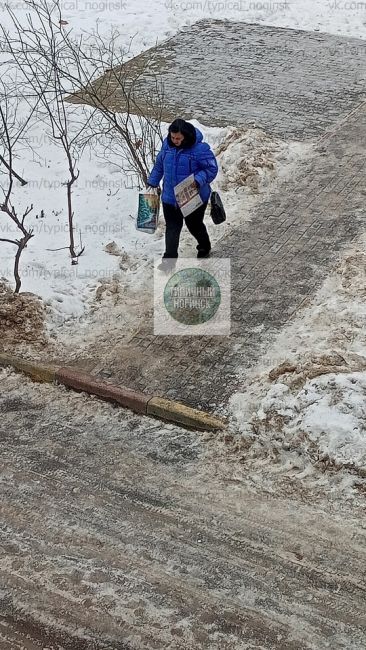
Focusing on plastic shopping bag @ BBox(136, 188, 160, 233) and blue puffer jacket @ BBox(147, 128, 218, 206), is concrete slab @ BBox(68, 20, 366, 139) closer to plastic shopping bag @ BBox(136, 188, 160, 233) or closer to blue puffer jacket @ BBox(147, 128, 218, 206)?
plastic shopping bag @ BBox(136, 188, 160, 233)

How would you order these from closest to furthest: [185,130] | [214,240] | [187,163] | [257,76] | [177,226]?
[185,130] → [187,163] → [177,226] → [214,240] → [257,76]

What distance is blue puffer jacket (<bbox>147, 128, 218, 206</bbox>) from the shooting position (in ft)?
22.0

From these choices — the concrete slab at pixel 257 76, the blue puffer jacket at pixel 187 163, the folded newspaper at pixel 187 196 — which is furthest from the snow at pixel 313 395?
the concrete slab at pixel 257 76

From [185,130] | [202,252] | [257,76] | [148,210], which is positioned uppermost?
[257,76]

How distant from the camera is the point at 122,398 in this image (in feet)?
19.3

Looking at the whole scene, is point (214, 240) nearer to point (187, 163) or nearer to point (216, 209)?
point (216, 209)

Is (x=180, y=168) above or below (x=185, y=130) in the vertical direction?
below

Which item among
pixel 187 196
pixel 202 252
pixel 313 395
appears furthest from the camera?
pixel 202 252

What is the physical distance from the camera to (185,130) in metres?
6.46

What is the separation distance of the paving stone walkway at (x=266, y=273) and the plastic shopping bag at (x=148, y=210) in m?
0.78

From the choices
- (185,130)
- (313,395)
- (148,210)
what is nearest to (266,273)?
(148,210)

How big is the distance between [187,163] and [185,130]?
36 cm

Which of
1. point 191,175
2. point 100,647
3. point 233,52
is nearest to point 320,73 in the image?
point 233,52

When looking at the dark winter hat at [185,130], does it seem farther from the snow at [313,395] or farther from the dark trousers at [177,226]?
the snow at [313,395]
